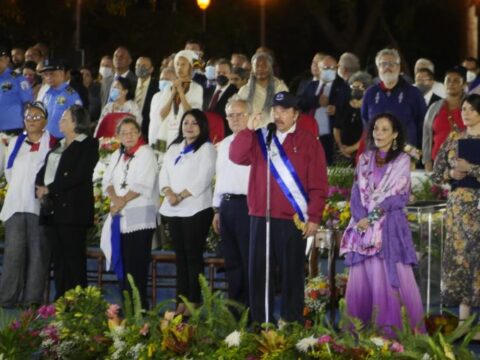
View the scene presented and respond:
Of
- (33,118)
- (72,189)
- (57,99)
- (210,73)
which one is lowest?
(72,189)

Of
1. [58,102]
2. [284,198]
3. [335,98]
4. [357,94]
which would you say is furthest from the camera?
[335,98]


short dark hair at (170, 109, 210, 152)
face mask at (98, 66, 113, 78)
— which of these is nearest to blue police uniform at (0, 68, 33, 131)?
face mask at (98, 66, 113, 78)

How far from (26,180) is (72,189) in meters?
0.65

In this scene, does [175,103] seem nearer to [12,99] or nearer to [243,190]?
[12,99]

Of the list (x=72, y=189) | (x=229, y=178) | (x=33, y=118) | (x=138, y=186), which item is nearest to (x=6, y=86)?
(x=33, y=118)

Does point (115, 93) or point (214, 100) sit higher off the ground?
point (115, 93)

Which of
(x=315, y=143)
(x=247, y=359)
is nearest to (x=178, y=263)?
(x=315, y=143)

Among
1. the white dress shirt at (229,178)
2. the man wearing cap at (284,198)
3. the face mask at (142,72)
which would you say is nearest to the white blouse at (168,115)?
the face mask at (142,72)

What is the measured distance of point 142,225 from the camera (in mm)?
13336

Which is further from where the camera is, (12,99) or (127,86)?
(12,99)

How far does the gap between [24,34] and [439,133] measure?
2116 cm

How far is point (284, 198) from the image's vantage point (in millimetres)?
11656

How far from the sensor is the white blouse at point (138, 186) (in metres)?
13.4

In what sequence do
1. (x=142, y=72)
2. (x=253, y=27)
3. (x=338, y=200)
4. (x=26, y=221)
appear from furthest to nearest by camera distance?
(x=253, y=27)
(x=142, y=72)
(x=338, y=200)
(x=26, y=221)
